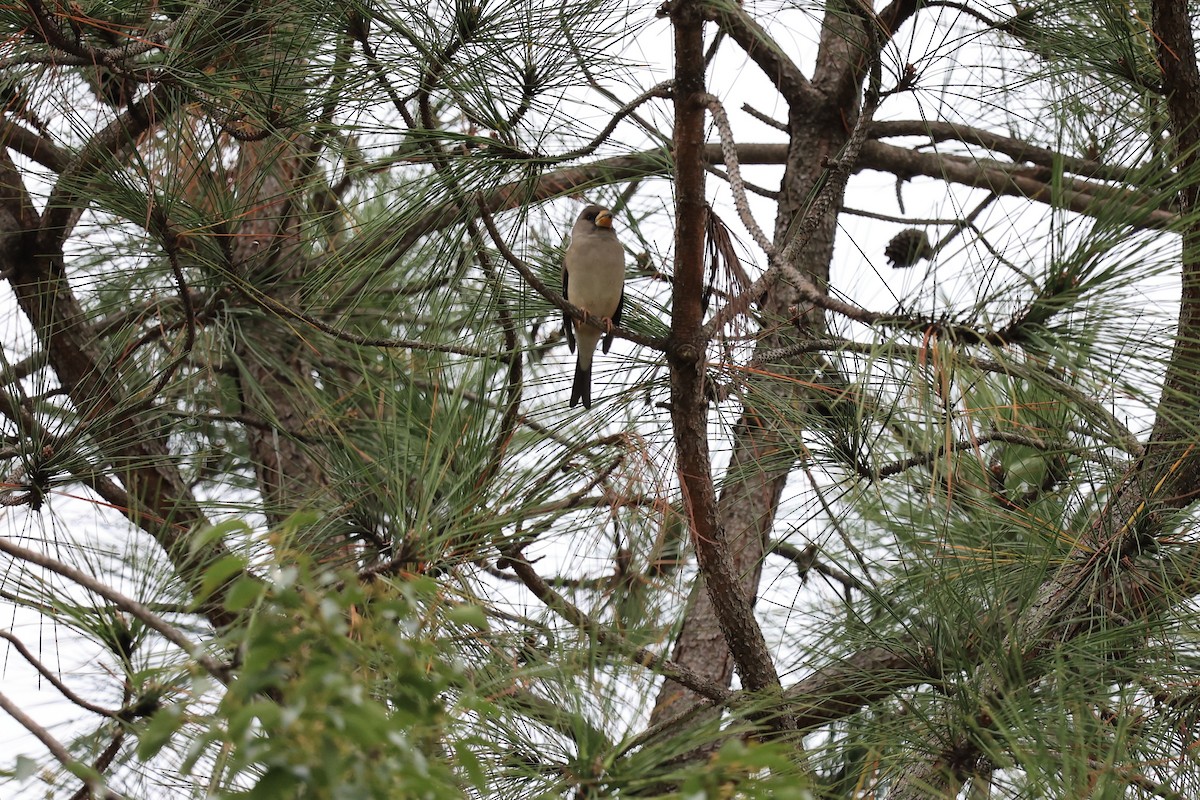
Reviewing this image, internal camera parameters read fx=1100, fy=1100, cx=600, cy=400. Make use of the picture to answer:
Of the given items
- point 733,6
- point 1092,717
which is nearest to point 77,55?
point 733,6

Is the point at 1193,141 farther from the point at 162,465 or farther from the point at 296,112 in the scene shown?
the point at 162,465

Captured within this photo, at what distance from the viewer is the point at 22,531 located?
98.3 inches

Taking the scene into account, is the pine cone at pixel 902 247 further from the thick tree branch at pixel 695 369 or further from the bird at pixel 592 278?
the thick tree branch at pixel 695 369

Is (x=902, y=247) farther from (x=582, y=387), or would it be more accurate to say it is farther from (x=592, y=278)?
(x=582, y=387)

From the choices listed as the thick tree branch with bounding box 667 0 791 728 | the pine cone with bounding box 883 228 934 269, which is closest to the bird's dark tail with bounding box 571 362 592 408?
the thick tree branch with bounding box 667 0 791 728

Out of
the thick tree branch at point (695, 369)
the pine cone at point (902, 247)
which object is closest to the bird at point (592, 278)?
the thick tree branch at point (695, 369)

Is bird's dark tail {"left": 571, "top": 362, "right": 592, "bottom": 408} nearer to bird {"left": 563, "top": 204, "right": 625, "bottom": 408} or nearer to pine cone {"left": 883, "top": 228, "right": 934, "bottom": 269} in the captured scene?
bird {"left": 563, "top": 204, "right": 625, "bottom": 408}

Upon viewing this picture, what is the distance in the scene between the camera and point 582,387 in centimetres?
249

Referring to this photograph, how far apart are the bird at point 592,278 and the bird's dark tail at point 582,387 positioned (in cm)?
3

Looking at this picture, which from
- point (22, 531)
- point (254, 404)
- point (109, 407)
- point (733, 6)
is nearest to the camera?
point (733, 6)

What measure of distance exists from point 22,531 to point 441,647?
1276 mm

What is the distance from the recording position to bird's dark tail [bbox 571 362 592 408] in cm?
235

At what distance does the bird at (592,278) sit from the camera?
2.89m

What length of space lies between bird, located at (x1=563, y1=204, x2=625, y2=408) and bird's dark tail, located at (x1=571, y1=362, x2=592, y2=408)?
0.10 feet
